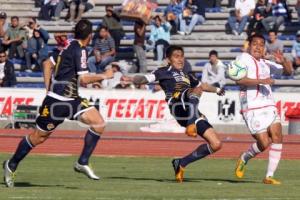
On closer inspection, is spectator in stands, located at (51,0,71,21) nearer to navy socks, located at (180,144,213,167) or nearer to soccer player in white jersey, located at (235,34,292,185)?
soccer player in white jersey, located at (235,34,292,185)

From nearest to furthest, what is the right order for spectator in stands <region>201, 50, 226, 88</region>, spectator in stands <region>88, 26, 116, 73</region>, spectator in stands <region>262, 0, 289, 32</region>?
spectator in stands <region>201, 50, 226, 88</region>
spectator in stands <region>262, 0, 289, 32</region>
spectator in stands <region>88, 26, 116, 73</region>

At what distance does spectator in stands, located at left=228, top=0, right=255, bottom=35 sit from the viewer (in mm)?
33156

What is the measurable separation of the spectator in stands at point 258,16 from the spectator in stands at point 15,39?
7228 millimetres

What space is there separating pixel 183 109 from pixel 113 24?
724 inches

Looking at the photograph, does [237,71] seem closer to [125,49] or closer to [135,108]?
[135,108]

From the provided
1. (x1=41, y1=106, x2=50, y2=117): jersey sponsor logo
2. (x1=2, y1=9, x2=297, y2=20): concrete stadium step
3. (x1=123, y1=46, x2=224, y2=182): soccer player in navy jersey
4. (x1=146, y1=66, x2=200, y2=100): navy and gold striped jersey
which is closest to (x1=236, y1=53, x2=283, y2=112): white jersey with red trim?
(x1=123, y1=46, x2=224, y2=182): soccer player in navy jersey

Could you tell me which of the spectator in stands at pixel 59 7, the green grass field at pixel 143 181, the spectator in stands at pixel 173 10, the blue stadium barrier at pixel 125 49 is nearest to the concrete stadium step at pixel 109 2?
the spectator in stands at pixel 59 7

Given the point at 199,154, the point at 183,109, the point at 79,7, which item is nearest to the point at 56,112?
the point at 183,109

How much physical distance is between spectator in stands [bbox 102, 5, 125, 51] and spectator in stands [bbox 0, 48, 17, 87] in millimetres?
3182

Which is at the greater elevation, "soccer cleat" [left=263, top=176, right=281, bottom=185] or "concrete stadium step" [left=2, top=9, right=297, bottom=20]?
"soccer cleat" [left=263, top=176, right=281, bottom=185]

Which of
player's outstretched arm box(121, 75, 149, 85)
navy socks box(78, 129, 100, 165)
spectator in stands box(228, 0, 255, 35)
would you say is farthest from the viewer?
spectator in stands box(228, 0, 255, 35)

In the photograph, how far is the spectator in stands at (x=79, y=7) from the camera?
119 feet

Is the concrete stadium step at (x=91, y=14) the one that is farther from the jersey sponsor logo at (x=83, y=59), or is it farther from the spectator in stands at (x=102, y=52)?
the jersey sponsor logo at (x=83, y=59)

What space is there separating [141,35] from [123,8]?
132cm
